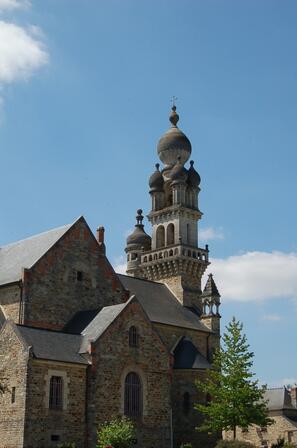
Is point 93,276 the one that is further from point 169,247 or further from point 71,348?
point 169,247

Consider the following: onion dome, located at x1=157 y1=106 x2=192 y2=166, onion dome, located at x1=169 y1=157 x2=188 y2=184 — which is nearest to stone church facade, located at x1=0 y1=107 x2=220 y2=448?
onion dome, located at x1=169 y1=157 x2=188 y2=184

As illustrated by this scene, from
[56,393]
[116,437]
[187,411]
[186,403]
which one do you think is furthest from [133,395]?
[187,411]

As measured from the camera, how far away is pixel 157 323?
59156 mm

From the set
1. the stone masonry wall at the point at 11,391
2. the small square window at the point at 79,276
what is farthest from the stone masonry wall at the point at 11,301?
the small square window at the point at 79,276

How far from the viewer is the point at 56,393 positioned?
4125 centimetres

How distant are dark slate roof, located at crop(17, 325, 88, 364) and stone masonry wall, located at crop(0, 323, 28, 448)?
709mm

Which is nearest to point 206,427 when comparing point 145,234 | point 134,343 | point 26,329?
point 134,343

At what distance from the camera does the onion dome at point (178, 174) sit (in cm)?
7694

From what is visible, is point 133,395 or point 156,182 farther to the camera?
point 156,182

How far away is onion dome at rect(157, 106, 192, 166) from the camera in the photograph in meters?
80.7

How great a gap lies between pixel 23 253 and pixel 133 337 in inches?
443

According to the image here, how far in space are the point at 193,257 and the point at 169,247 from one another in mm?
2752

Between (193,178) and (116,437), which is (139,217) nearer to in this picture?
(193,178)

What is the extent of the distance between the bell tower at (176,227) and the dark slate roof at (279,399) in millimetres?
12324
